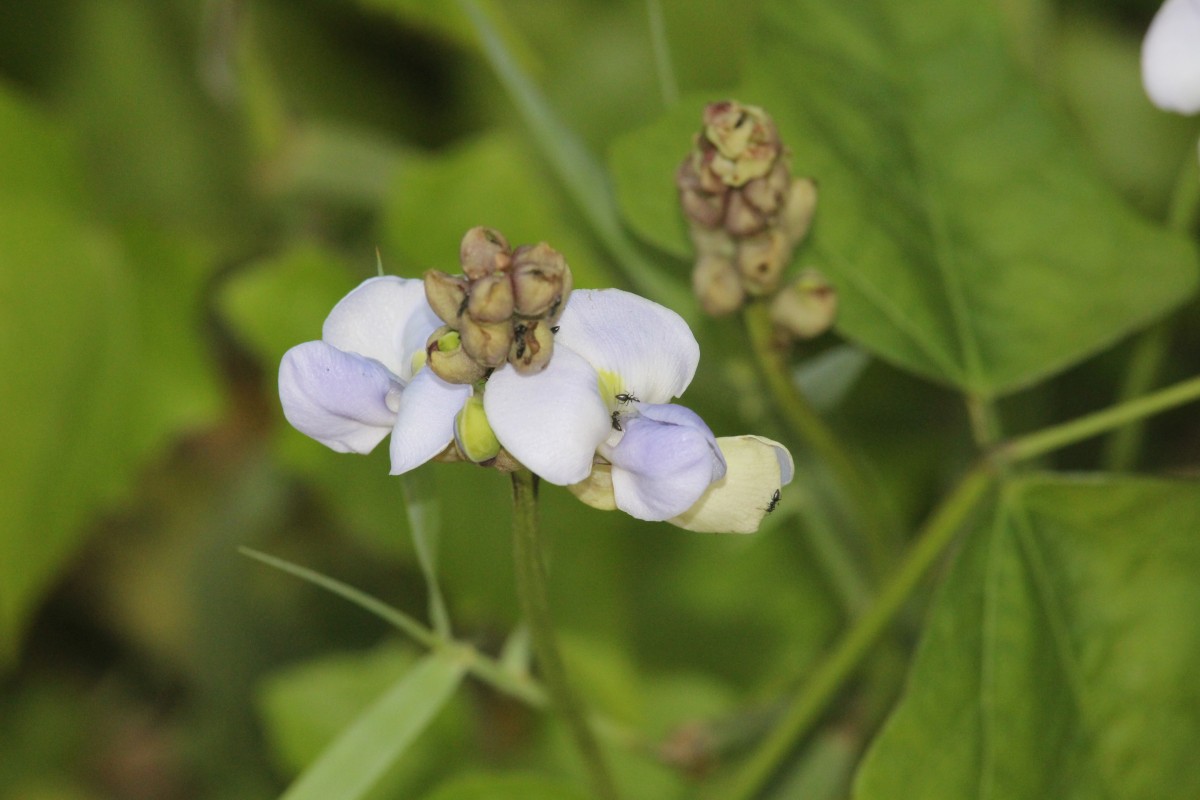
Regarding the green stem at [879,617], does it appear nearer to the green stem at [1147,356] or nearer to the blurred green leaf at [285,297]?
the green stem at [1147,356]

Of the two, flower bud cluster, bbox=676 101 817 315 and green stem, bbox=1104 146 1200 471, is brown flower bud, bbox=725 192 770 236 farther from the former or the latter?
green stem, bbox=1104 146 1200 471

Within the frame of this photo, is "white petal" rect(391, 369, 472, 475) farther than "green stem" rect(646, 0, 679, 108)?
No

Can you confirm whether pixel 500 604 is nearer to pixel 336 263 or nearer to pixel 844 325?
pixel 336 263

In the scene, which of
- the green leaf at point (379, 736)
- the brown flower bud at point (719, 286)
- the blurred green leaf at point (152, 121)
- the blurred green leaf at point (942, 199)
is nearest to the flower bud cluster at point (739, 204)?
the brown flower bud at point (719, 286)

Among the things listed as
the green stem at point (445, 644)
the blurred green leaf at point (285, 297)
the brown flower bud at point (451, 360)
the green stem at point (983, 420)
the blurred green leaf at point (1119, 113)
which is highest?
the blurred green leaf at point (1119, 113)

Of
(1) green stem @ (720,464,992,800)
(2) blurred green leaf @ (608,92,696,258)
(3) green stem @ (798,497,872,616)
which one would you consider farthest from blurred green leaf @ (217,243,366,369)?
(1) green stem @ (720,464,992,800)

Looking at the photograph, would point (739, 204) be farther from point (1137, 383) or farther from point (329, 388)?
point (1137, 383)

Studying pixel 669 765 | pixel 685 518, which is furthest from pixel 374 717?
pixel 669 765
